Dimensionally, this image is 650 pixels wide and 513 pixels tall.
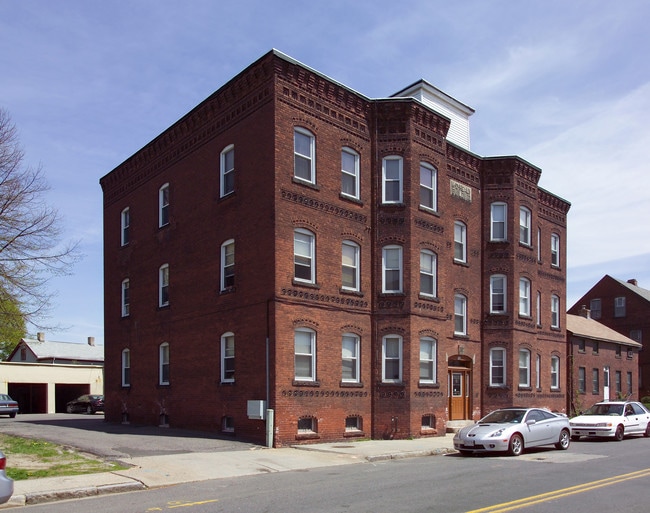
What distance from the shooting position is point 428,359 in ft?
79.5

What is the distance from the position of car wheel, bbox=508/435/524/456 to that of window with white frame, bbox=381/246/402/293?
7.12 metres

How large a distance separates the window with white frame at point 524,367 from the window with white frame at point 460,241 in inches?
219

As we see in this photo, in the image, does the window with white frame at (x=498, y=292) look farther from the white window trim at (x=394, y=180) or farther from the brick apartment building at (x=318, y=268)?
the white window trim at (x=394, y=180)

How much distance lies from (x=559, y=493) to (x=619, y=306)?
5165cm

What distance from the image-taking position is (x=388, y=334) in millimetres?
23297

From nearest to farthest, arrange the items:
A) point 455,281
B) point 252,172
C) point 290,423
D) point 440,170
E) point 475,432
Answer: point 475,432 → point 290,423 → point 252,172 → point 440,170 → point 455,281

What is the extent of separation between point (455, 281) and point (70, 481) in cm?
1840

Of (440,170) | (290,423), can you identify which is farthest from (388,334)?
(440,170)

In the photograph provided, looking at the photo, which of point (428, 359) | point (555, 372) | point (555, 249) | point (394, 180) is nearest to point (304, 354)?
point (428, 359)

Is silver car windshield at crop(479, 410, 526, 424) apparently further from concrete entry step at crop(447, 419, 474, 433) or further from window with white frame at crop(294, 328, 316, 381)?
concrete entry step at crop(447, 419, 474, 433)

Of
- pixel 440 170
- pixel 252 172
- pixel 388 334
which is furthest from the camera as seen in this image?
pixel 440 170

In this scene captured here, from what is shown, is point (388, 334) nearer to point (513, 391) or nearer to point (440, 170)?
point (440, 170)

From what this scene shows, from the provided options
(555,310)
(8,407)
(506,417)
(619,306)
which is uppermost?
(619,306)

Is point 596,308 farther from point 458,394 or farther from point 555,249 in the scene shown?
point 458,394
